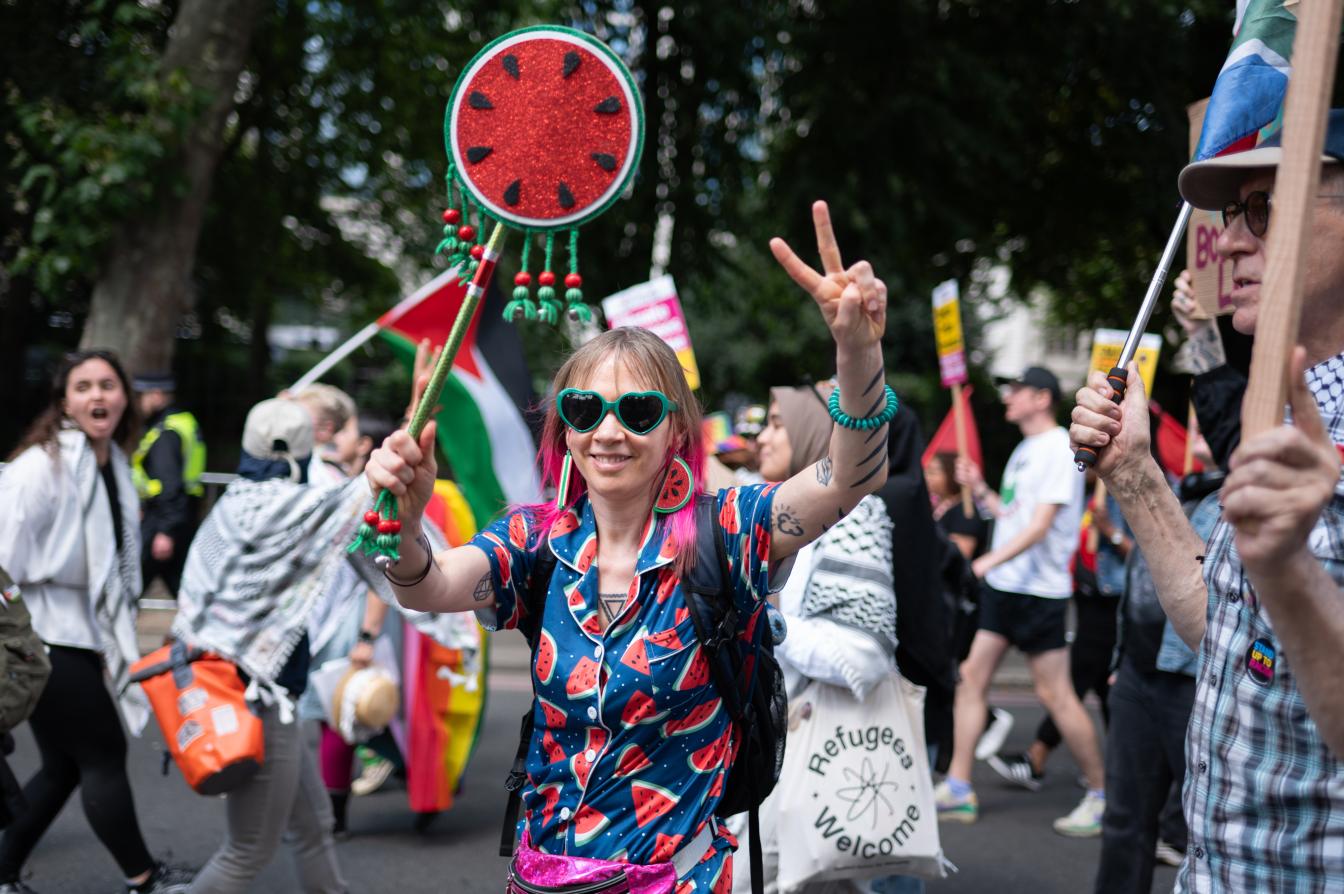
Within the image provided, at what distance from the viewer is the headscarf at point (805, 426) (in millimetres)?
3689

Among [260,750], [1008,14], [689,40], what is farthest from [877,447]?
[1008,14]

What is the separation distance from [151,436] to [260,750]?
4.51 meters

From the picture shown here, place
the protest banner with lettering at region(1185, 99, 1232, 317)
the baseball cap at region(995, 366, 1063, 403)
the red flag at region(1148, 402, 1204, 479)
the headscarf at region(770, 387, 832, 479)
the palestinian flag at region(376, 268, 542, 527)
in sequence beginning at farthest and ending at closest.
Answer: the red flag at region(1148, 402, 1204, 479) → the palestinian flag at region(376, 268, 542, 527) → the baseball cap at region(995, 366, 1063, 403) → the headscarf at region(770, 387, 832, 479) → the protest banner with lettering at region(1185, 99, 1232, 317)

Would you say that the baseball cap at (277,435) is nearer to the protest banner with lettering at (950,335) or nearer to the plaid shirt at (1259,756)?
the plaid shirt at (1259,756)

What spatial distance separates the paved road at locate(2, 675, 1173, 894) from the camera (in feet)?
16.5

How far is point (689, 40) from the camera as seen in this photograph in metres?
11.5

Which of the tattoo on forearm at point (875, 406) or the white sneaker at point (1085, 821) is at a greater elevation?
the tattoo on forearm at point (875, 406)

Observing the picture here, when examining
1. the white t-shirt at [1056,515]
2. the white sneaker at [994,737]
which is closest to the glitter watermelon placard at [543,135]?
the white t-shirt at [1056,515]

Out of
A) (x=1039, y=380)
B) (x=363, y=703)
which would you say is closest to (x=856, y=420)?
(x=363, y=703)

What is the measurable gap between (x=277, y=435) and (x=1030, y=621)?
12.6 ft

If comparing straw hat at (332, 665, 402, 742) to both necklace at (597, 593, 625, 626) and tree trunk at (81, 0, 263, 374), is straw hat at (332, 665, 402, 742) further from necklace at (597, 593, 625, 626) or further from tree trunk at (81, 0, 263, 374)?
tree trunk at (81, 0, 263, 374)

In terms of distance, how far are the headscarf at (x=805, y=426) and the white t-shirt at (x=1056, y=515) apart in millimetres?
2960

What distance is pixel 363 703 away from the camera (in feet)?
16.0

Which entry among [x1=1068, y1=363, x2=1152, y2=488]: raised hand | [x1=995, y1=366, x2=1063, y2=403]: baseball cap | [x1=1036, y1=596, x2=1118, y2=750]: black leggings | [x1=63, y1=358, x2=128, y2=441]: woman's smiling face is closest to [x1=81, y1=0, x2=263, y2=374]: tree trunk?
[x1=63, y1=358, x2=128, y2=441]: woman's smiling face
